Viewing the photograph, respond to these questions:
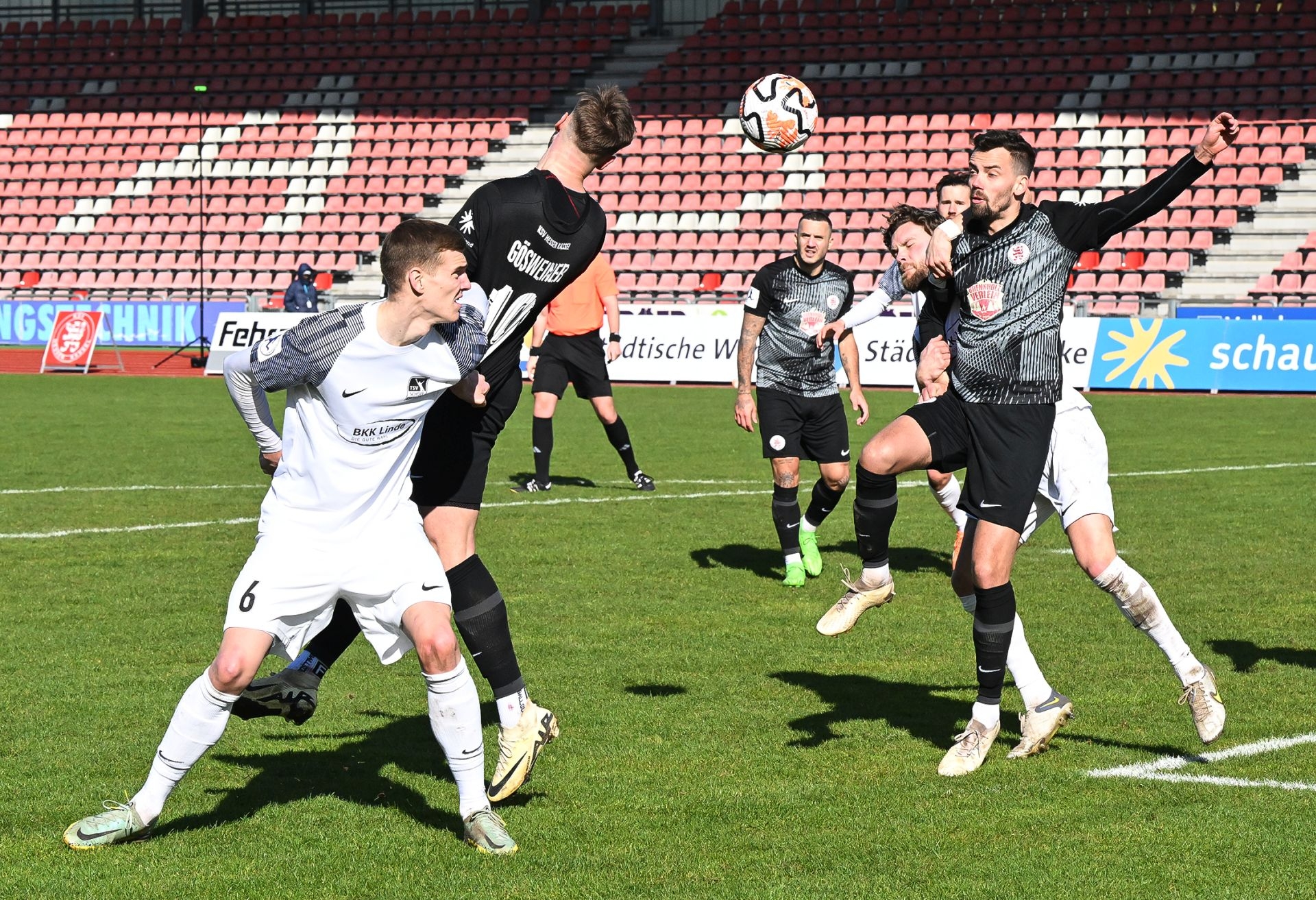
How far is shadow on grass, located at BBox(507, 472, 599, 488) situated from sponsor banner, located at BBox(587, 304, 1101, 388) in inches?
422

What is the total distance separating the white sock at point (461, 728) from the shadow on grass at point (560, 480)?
925 centimetres

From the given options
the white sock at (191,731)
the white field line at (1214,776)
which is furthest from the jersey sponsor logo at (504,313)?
the white field line at (1214,776)

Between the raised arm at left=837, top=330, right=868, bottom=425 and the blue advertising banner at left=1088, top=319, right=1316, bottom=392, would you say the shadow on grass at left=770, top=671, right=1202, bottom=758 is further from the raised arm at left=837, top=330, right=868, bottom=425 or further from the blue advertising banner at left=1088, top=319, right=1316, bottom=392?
the blue advertising banner at left=1088, top=319, right=1316, bottom=392

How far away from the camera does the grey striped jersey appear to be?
984cm

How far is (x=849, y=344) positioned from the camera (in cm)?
1023

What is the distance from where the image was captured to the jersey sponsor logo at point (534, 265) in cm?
521

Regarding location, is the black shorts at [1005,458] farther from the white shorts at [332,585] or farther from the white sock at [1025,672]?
the white shorts at [332,585]

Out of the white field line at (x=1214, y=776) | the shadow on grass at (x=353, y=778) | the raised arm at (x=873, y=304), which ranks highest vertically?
the raised arm at (x=873, y=304)

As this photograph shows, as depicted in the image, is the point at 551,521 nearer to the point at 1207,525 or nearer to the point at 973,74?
the point at 1207,525

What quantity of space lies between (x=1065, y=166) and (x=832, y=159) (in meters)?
5.18

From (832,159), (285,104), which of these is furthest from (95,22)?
(832,159)

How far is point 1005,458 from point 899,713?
49.9 inches

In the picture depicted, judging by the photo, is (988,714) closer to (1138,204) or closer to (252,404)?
(1138,204)

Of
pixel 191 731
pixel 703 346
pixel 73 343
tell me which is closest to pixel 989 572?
pixel 191 731
